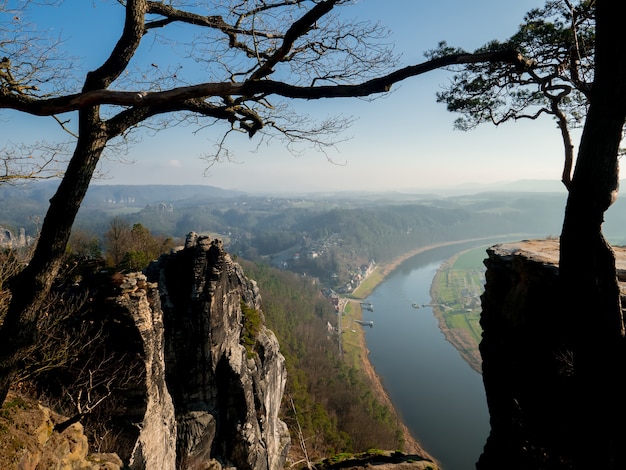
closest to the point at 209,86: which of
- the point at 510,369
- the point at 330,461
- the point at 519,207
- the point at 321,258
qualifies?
the point at 330,461

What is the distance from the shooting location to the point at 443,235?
105 meters

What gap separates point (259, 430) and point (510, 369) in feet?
24.6

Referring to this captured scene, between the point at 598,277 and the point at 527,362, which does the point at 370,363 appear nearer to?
the point at 527,362

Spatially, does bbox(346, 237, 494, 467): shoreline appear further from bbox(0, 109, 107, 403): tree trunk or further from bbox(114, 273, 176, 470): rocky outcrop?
bbox(0, 109, 107, 403): tree trunk

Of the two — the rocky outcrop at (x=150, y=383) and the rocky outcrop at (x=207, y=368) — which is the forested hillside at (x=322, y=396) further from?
the rocky outcrop at (x=150, y=383)

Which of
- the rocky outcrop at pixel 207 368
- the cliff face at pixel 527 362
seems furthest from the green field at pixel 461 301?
the cliff face at pixel 527 362

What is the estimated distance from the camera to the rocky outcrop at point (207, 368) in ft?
28.1

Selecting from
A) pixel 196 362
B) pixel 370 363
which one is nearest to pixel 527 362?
pixel 196 362

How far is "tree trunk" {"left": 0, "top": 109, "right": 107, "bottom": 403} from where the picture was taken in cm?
223

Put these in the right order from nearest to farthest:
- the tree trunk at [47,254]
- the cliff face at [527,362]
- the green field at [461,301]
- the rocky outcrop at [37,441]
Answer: the tree trunk at [47,254], the rocky outcrop at [37,441], the cliff face at [527,362], the green field at [461,301]

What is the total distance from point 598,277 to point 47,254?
3.47 metres

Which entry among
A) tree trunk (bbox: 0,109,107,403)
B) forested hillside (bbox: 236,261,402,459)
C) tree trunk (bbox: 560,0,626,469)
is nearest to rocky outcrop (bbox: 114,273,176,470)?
forested hillside (bbox: 236,261,402,459)

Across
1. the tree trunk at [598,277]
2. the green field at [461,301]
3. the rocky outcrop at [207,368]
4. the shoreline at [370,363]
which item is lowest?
the shoreline at [370,363]

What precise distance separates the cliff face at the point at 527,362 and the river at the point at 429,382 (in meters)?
18.4
